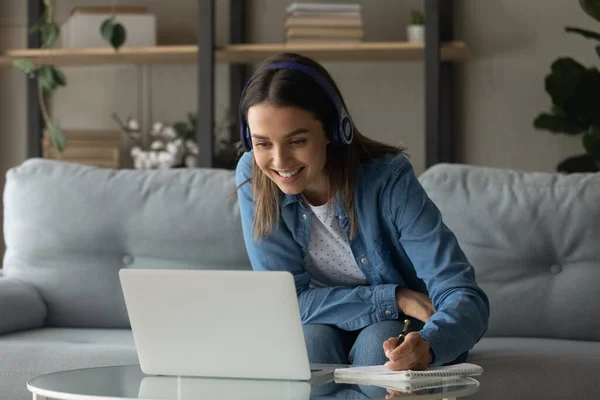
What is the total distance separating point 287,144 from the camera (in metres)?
1.54

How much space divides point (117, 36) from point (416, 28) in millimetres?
1029

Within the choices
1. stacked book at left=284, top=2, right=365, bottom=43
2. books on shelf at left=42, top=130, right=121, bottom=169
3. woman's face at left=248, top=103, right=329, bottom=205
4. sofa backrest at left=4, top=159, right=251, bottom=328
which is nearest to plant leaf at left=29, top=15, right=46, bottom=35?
books on shelf at left=42, top=130, right=121, bottom=169

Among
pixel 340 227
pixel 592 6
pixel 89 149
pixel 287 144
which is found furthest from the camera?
pixel 89 149

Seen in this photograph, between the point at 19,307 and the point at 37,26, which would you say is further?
the point at 37,26

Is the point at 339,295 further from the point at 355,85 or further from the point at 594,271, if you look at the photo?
the point at 355,85

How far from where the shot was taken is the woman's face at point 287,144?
154 cm

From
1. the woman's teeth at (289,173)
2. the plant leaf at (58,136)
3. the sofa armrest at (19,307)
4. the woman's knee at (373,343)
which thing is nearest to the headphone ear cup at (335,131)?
the woman's teeth at (289,173)

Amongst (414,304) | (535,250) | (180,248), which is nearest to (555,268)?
(535,250)

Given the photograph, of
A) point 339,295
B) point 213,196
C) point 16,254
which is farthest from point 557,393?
point 16,254

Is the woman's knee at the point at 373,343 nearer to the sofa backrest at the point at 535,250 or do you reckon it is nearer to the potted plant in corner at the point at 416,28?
the sofa backrest at the point at 535,250

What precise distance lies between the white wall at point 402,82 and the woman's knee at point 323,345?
1.84 metres

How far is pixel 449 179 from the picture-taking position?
7.48ft

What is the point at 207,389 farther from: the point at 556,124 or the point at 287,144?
the point at 556,124

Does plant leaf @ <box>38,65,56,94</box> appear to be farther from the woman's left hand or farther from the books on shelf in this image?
the woman's left hand
